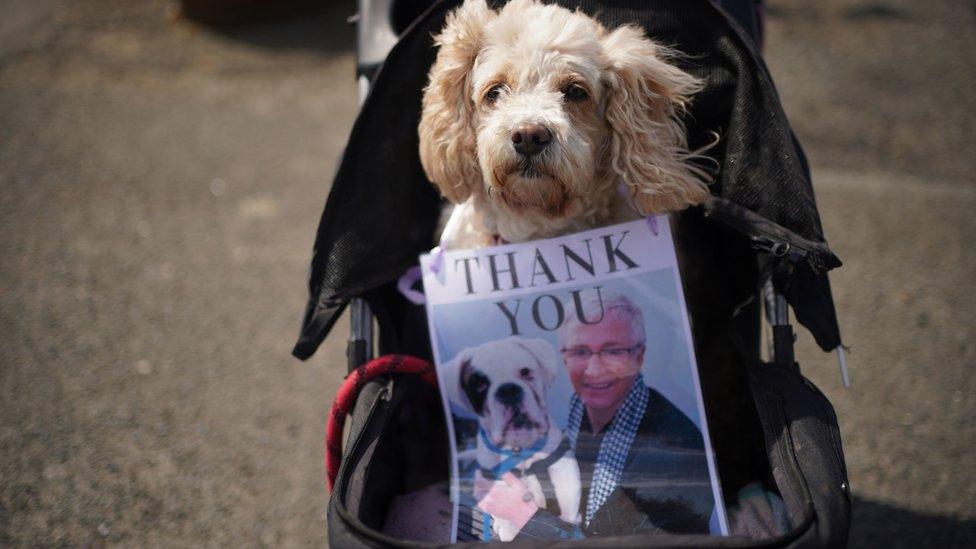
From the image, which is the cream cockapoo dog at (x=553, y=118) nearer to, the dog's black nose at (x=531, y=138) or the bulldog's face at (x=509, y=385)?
the dog's black nose at (x=531, y=138)

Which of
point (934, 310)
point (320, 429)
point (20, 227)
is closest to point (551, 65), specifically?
point (320, 429)

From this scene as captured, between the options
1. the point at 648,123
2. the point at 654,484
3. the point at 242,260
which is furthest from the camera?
the point at 242,260

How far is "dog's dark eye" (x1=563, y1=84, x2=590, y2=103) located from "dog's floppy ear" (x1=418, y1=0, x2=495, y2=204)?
0.28 m

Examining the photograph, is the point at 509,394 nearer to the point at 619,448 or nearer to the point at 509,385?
the point at 509,385

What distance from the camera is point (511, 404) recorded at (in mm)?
1945

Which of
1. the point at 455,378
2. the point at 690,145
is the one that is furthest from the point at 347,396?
the point at 690,145

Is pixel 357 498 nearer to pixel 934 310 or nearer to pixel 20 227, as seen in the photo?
pixel 934 310

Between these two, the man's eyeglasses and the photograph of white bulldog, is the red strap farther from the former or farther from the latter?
the man's eyeglasses

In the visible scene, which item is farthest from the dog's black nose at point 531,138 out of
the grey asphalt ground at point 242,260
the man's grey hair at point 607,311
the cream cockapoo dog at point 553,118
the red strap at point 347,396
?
the grey asphalt ground at point 242,260

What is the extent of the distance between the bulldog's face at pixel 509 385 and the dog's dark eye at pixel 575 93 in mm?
655

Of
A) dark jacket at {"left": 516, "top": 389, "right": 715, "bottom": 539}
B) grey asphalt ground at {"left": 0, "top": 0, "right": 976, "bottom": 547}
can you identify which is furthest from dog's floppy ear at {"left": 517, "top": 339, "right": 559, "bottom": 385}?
grey asphalt ground at {"left": 0, "top": 0, "right": 976, "bottom": 547}

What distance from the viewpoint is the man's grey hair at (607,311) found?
6.27 ft

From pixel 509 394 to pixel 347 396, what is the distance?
43 cm

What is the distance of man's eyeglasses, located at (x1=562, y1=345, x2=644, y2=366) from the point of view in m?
1.90
